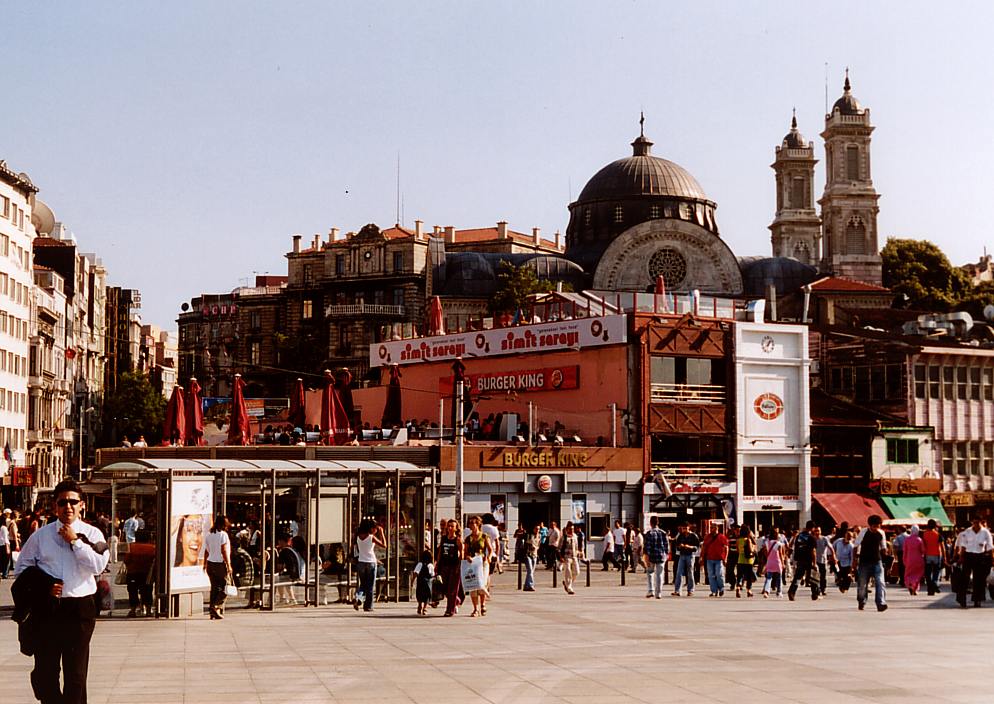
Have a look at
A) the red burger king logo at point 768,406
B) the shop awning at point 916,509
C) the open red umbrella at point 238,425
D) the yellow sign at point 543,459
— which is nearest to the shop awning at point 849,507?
the shop awning at point 916,509

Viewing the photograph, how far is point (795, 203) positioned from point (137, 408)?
63740mm

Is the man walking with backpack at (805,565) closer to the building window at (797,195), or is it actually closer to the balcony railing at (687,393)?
the balcony railing at (687,393)

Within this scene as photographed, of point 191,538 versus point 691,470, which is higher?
point 691,470

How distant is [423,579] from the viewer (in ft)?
78.3

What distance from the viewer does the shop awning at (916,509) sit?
55531mm

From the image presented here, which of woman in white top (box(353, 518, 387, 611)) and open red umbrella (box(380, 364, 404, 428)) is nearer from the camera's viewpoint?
woman in white top (box(353, 518, 387, 611))

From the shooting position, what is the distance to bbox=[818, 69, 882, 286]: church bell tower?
114 m

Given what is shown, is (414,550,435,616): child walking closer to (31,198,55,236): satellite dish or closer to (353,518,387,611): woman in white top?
(353,518,387,611): woman in white top

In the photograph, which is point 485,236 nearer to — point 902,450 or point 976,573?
point 902,450

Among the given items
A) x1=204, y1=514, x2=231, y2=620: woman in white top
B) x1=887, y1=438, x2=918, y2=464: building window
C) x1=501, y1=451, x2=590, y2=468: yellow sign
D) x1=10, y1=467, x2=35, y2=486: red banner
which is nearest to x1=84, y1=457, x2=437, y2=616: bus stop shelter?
x1=204, y1=514, x2=231, y2=620: woman in white top

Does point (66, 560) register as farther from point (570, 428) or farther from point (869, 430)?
point (869, 430)

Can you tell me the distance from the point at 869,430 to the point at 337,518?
35497 mm

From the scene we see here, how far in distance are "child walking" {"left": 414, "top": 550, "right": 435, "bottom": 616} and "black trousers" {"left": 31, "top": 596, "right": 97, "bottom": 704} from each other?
13173 millimetres

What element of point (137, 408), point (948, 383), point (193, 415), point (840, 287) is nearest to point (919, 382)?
point (948, 383)
